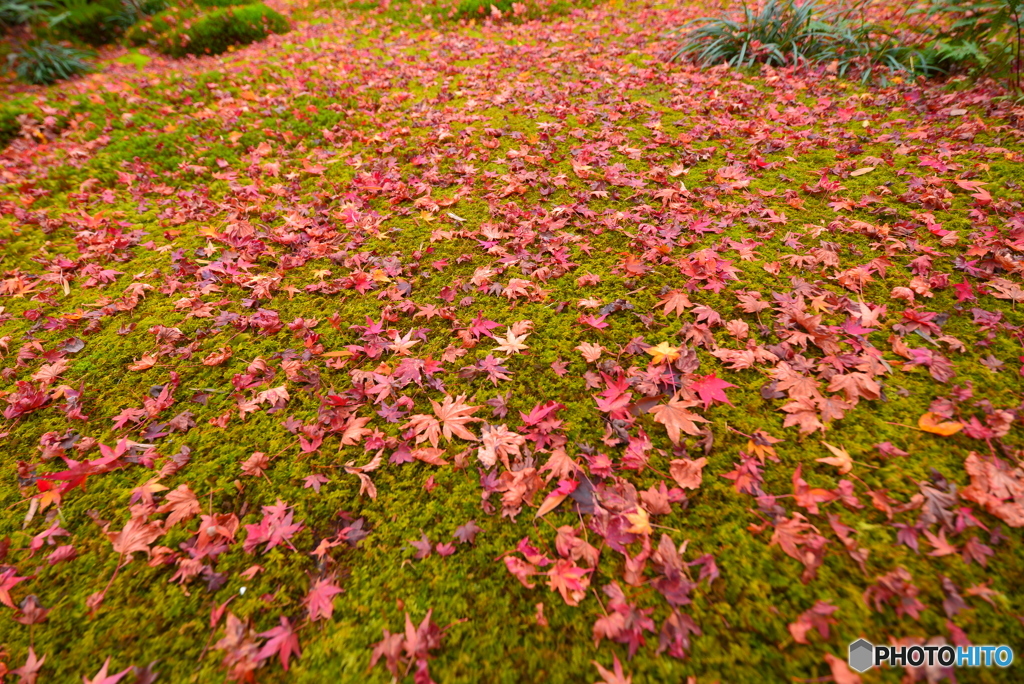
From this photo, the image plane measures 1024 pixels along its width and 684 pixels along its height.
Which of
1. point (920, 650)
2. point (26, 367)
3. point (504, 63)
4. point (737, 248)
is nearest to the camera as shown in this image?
point (920, 650)

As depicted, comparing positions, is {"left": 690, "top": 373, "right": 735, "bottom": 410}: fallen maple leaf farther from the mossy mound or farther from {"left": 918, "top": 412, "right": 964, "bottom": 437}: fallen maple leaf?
the mossy mound

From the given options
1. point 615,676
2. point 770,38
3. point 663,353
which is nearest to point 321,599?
point 615,676

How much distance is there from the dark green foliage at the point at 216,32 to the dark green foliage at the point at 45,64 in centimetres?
164

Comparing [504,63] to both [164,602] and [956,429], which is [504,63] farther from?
[164,602]

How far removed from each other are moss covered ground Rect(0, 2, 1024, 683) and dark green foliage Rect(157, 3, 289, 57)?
5433 millimetres

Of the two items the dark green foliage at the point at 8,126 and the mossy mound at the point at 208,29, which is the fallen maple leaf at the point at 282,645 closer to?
the dark green foliage at the point at 8,126

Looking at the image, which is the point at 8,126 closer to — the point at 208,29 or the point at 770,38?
the point at 208,29

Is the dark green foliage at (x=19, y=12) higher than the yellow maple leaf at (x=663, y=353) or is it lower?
higher

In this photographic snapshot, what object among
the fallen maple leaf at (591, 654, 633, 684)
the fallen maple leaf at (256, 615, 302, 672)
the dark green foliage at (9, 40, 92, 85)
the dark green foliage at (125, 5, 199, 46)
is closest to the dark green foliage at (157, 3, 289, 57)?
Answer: the dark green foliage at (125, 5, 199, 46)

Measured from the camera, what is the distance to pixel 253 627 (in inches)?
69.2

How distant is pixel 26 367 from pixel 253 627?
266cm

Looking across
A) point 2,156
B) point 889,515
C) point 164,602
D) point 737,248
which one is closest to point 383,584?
point 164,602

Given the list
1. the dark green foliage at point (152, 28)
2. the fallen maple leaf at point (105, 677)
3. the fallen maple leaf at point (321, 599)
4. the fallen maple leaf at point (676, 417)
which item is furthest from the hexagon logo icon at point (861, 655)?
the dark green foliage at point (152, 28)

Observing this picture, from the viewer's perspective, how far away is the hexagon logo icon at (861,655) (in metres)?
1.51
